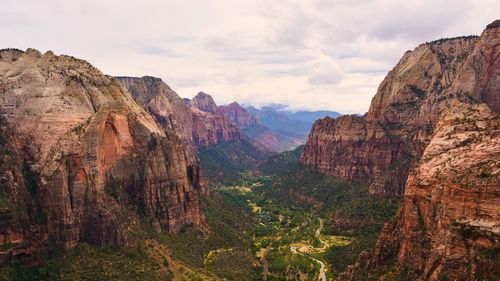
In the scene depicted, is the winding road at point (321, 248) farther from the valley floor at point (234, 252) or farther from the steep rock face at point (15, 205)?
the steep rock face at point (15, 205)

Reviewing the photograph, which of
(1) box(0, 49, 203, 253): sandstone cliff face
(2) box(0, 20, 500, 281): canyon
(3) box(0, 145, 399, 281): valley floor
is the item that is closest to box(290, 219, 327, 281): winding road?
(3) box(0, 145, 399, 281): valley floor

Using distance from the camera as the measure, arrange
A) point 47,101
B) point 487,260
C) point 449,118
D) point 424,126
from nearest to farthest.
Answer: point 487,260, point 449,118, point 47,101, point 424,126

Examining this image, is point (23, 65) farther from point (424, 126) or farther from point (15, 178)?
point (424, 126)

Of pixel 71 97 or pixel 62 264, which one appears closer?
pixel 62 264

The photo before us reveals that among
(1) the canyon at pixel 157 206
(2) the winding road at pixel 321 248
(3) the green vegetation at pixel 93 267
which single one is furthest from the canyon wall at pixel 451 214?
(3) the green vegetation at pixel 93 267

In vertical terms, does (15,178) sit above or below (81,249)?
above

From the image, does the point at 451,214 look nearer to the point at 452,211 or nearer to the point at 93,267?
the point at 452,211

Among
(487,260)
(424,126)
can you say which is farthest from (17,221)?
(424,126)
